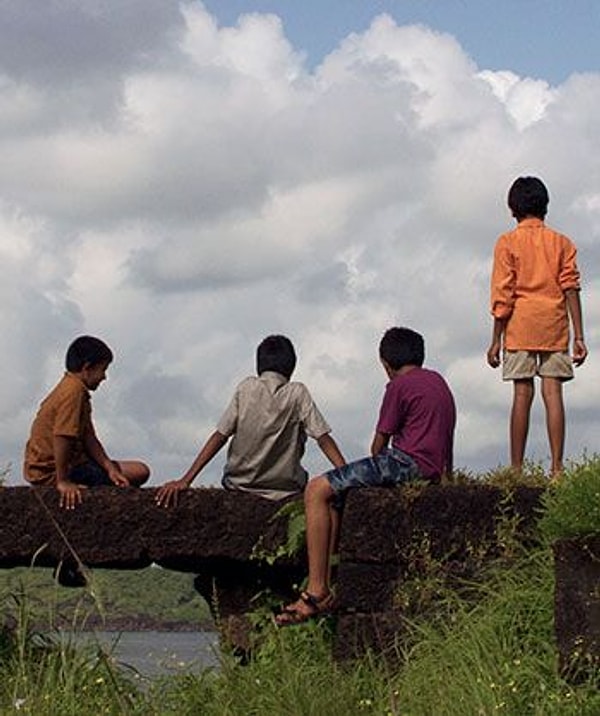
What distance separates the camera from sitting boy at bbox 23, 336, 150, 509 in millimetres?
10695

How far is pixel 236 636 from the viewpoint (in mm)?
10664

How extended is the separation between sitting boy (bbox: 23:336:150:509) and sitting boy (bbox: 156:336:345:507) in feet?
2.21

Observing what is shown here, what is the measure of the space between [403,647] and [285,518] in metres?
1.37

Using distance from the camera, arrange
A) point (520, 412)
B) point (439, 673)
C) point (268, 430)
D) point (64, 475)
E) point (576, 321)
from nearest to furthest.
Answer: point (439, 673)
point (268, 430)
point (64, 475)
point (520, 412)
point (576, 321)

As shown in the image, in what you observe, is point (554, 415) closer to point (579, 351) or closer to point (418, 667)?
point (579, 351)

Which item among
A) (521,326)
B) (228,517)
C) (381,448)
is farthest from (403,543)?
(521,326)

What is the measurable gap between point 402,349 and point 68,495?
2438 mm

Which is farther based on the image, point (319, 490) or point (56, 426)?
point (56, 426)

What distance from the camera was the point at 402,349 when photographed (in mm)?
10391

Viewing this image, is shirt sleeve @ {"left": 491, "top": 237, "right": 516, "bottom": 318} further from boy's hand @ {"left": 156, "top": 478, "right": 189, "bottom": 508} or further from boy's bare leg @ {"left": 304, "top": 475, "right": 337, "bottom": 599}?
boy's hand @ {"left": 156, "top": 478, "right": 189, "bottom": 508}

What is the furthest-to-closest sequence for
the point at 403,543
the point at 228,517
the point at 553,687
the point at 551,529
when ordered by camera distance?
the point at 228,517 → the point at 403,543 → the point at 551,529 → the point at 553,687

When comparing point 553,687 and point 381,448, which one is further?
point 381,448

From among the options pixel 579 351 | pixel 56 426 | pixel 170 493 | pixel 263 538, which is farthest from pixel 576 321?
pixel 56 426

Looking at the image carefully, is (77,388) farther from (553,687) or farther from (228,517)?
(553,687)
